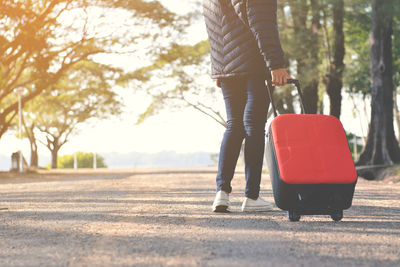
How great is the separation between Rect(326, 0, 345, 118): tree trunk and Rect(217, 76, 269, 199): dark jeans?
15.0 m

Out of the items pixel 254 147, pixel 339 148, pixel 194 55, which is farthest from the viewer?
pixel 194 55

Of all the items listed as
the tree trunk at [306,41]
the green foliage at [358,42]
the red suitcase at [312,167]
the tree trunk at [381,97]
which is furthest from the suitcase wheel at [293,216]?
the tree trunk at [306,41]

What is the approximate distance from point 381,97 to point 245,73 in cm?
1059

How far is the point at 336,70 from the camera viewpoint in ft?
61.8

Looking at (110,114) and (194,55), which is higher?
(194,55)

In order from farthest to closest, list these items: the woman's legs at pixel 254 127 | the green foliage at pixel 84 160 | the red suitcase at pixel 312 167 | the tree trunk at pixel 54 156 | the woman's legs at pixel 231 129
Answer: the green foliage at pixel 84 160 → the tree trunk at pixel 54 156 → the woman's legs at pixel 231 129 → the woman's legs at pixel 254 127 → the red suitcase at pixel 312 167

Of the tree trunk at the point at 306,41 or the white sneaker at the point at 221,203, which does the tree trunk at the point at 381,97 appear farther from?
the white sneaker at the point at 221,203

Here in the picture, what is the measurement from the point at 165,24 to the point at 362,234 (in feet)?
58.6

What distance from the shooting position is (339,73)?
18.8m

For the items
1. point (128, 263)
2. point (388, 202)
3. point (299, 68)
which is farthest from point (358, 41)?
point (128, 263)

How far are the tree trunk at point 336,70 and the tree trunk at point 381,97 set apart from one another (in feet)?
14.9

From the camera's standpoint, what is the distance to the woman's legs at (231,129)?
4.36 metres

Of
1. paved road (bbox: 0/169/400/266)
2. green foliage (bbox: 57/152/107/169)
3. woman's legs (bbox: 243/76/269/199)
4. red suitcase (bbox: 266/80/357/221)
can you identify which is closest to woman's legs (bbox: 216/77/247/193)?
woman's legs (bbox: 243/76/269/199)

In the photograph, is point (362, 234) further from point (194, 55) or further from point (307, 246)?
point (194, 55)
